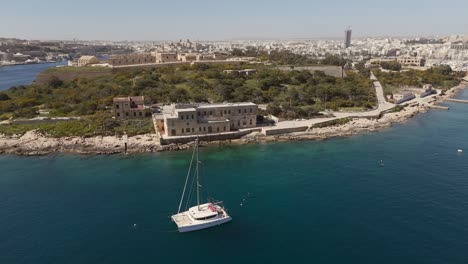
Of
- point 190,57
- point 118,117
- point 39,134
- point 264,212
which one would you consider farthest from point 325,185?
point 190,57

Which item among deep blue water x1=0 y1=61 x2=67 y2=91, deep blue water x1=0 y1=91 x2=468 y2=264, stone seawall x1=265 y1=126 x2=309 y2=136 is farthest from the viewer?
deep blue water x1=0 y1=61 x2=67 y2=91

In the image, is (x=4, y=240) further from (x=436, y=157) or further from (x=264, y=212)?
(x=436, y=157)

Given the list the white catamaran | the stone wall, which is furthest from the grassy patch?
the stone wall

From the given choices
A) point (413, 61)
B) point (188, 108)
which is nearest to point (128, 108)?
point (188, 108)

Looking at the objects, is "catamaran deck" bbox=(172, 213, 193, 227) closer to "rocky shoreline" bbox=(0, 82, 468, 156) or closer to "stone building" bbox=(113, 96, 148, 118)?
"rocky shoreline" bbox=(0, 82, 468, 156)

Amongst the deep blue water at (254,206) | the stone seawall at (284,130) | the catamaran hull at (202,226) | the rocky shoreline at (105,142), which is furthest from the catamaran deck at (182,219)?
the stone seawall at (284,130)

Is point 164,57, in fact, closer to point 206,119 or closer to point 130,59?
point 130,59

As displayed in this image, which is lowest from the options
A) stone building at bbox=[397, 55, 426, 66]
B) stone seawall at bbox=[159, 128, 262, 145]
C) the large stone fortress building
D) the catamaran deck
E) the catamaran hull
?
the catamaran hull
